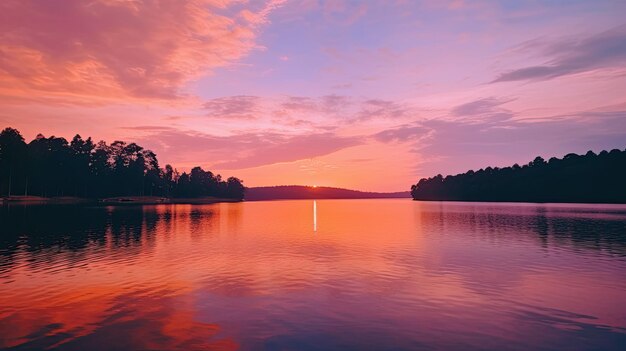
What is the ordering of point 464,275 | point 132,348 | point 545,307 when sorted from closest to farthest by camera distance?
point 132,348 < point 545,307 < point 464,275

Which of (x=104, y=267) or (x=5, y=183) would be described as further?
(x=5, y=183)

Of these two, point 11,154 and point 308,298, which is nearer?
point 308,298

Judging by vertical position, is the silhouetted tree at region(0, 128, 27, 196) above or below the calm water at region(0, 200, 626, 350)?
above

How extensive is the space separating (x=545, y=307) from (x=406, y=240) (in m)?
35.2

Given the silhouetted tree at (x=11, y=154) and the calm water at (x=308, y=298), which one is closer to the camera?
the calm water at (x=308, y=298)

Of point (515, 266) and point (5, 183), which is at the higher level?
point (5, 183)

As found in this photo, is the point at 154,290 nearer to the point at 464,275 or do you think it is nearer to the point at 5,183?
the point at 464,275

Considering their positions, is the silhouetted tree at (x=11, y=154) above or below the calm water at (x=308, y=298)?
above

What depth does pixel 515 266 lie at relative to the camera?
36.8 m

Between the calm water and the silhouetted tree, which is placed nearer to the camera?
the calm water

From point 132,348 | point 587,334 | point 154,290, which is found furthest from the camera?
point 154,290

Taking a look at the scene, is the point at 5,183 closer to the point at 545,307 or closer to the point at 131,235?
the point at 131,235

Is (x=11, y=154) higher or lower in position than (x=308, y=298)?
higher

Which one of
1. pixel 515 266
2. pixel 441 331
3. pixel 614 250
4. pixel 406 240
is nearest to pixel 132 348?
pixel 441 331
